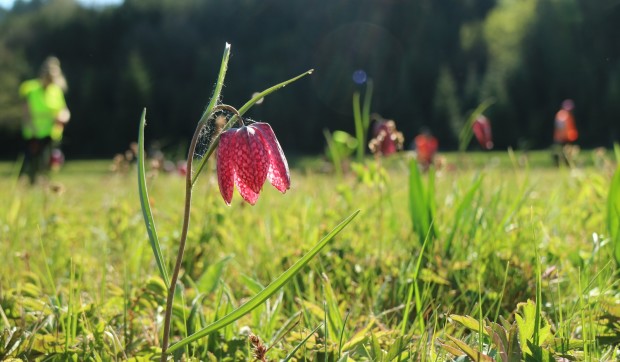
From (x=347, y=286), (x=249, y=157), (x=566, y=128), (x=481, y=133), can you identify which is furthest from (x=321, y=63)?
(x=249, y=157)

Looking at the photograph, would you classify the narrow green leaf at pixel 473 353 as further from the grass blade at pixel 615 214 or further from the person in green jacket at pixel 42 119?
the person in green jacket at pixel 42 119

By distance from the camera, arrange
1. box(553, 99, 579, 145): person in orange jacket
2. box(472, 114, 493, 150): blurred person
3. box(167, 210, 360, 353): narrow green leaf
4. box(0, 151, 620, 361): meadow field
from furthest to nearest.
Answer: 1. box(553, 99, 579, 145): person in orange jacket
2. box(472, 114, 493, 150): blurred person
3. box(0, 151, 620, 361): meadow field
4. box(167, 210, 360, 353): narrow green leaf

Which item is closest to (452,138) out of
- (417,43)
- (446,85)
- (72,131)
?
(446,85)

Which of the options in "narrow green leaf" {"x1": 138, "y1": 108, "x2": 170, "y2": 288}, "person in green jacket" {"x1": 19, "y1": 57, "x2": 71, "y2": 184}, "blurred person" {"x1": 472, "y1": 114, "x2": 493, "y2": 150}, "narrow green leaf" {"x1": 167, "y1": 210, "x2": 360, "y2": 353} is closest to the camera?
"narrow green leaf" {"x1": 167, "y1": 210, "x2": 360, "y2": 353}

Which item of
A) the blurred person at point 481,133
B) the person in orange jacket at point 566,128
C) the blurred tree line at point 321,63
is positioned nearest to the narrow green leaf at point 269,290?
the blurred person at point 481,133

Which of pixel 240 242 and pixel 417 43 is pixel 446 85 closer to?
pixel 417 43

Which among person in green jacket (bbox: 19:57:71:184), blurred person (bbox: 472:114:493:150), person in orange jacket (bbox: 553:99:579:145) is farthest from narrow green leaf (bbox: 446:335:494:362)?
person in green jacket (bbox: 19:57:71:184)

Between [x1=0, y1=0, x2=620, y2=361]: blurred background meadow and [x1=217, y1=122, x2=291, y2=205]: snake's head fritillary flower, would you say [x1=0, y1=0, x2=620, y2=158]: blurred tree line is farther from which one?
[x1=217, y1=122, x2=291, y2=205]: snake's head fritillary flower
